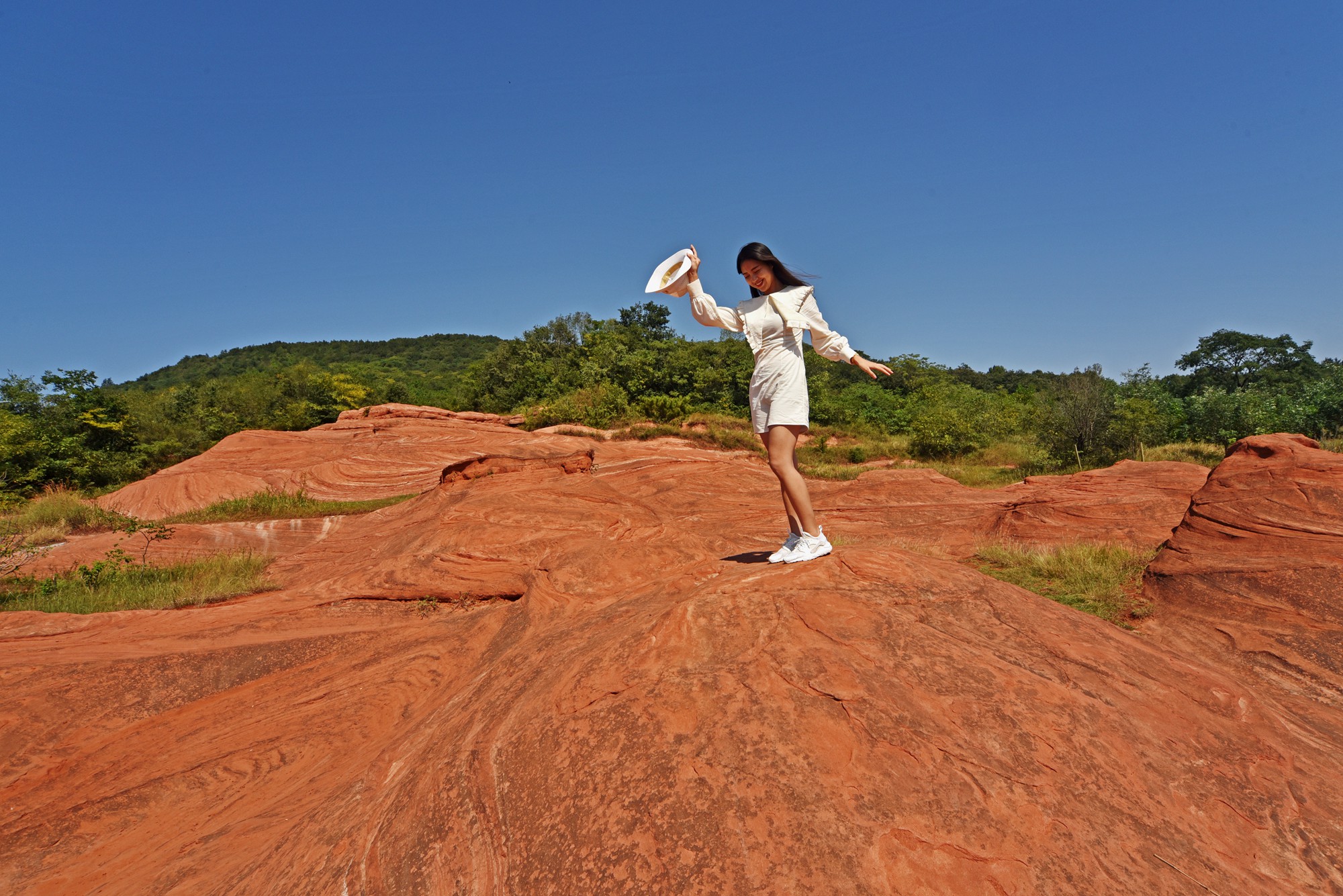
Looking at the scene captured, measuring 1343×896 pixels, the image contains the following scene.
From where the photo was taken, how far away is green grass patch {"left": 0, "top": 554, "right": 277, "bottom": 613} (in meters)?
7.52

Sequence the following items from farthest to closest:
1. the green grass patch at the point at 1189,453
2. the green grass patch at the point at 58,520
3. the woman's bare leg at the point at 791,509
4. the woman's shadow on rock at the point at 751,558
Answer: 1. the green grass patch at the point at 1189,453
2. the green grass patch at the point at 58,520
3. the woman's shadow on rock at the point at 751,558
4. the woman's bare leg at the point at 791,509

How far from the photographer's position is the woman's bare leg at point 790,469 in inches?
160

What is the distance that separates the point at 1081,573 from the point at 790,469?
3.91 meters

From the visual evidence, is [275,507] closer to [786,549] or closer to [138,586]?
[138,586]

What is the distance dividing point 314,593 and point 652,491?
5203 millimetres

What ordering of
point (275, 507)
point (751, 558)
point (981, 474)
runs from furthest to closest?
1. point (981, 474)
2. point (275, 507)
3. point (751, 558)

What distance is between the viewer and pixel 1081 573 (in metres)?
6.21

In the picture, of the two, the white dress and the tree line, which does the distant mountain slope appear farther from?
the white dress

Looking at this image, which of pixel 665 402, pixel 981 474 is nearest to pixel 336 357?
pixel 665 402

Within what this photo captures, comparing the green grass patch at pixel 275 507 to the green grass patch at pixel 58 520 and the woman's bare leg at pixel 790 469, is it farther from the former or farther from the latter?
the woman's bare leg at pixel 790 469

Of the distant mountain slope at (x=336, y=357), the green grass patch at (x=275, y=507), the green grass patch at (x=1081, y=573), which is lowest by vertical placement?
the green grass patch at (x=1081, y=573)

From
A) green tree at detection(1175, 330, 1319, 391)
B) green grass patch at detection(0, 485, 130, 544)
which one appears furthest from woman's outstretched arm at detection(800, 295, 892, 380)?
green tree at detection(1175, 330, 1319, 391)

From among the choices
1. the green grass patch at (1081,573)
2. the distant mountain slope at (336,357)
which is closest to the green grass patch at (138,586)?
the green grass patch at (1081,573)

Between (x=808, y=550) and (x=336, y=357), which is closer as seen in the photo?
(x=808, y=550)
